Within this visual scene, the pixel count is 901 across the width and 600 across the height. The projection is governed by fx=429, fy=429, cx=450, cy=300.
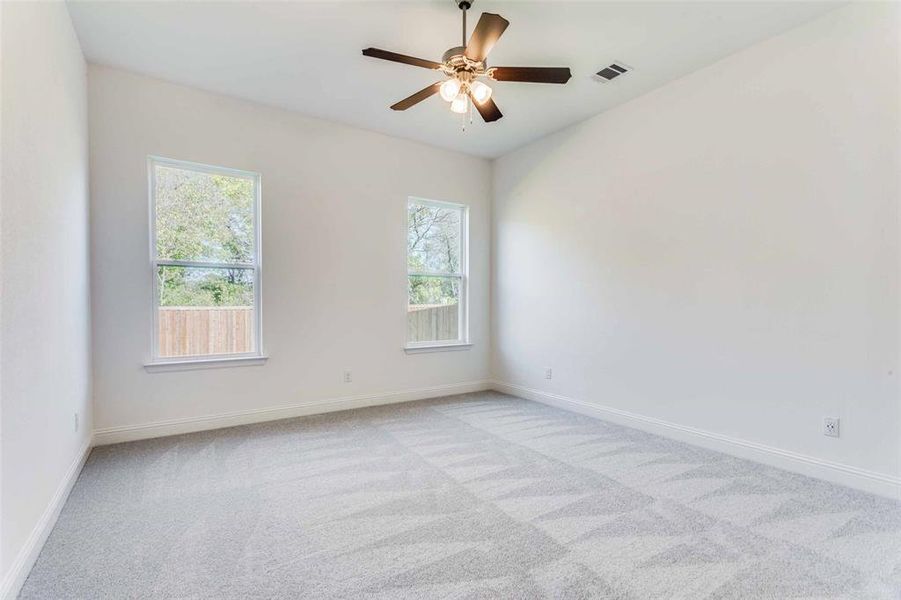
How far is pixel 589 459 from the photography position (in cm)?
301

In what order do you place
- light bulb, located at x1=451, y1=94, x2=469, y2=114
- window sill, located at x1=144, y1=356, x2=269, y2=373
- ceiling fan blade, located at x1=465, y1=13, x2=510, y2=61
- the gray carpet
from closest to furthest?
the gray carpet, ceiling fan blade, located at x1=465, y1=13, x2=510, y2=61, light bulb, located at x1=451, y1=94, x2=469, y2=114, window sill, located at x1=144, y1=356, x2=269, y2=373

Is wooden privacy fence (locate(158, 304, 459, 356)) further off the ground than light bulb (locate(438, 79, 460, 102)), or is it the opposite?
light bulb (locate(438, 79, 460, 102))

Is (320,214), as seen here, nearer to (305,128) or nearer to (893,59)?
(305,128)

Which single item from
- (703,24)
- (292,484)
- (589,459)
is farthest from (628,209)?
(292,484)

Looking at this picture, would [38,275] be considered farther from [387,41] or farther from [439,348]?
[439,348]

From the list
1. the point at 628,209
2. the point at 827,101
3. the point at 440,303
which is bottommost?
the point at 440,303

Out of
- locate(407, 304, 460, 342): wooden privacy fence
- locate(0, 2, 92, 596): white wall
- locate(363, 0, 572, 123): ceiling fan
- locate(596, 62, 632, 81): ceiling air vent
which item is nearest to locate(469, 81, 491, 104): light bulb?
locate(363, 0, 572, 123): ceiling fan

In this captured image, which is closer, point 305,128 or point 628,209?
point 628,209

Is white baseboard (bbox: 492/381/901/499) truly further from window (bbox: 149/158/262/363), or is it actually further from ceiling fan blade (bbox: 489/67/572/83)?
window (bbox: 149/158/262/363)

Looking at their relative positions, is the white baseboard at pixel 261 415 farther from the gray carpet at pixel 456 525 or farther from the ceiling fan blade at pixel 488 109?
the ceiling fan blade at pixel 488 109

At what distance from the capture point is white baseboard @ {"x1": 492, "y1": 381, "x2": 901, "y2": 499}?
2.46 m

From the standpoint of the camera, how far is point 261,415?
12.6 ft

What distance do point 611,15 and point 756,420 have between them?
282 cm

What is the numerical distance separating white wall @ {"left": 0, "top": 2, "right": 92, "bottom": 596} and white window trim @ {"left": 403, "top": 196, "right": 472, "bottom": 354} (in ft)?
8.85
